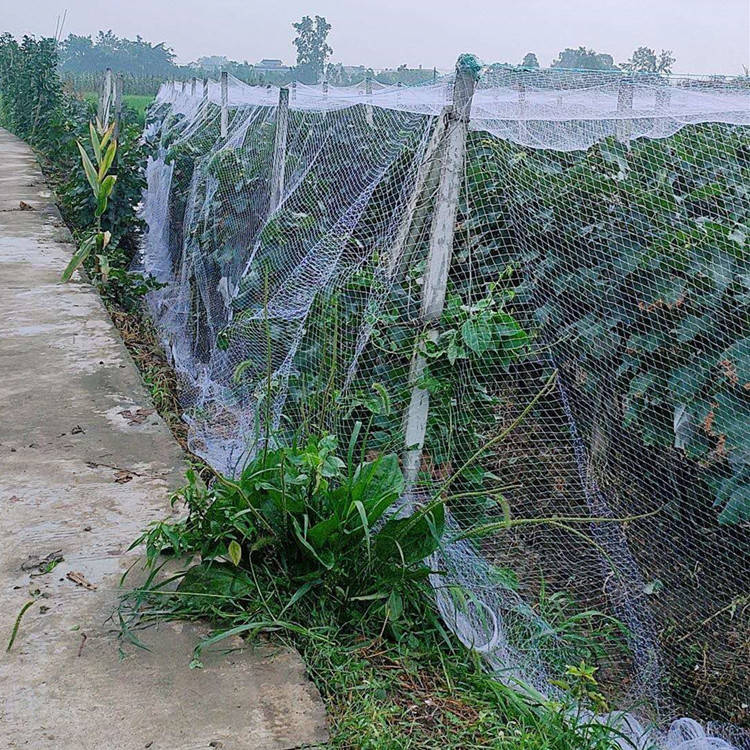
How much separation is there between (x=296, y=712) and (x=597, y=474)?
48.8 inches

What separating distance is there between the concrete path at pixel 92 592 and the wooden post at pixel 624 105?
1818 millimetres

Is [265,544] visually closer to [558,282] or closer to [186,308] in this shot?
[558,282]

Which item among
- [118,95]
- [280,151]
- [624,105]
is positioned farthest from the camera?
[118,95]

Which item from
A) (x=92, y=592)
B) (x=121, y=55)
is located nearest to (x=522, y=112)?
(x=92, y=592)

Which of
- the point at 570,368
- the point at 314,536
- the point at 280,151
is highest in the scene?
the point at 280,151

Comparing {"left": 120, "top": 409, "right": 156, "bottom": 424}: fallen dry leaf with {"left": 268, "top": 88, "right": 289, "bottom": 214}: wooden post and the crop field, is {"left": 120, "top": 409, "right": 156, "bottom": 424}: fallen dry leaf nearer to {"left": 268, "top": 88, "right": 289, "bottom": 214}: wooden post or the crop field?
the crop field

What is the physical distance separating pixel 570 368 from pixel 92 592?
157cm

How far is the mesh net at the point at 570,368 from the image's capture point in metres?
2.57

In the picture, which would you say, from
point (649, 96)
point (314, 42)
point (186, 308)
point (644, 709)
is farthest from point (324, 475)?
point (314, 42)

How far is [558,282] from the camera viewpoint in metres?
2.86

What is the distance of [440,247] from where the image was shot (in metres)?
2.71

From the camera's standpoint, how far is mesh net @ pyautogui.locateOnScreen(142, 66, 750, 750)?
2574 mm

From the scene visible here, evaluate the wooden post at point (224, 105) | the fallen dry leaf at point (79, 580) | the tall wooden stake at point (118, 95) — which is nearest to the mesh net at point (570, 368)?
the fallen dry leaf at point (79, 580)

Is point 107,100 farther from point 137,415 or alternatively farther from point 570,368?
point 570,368
